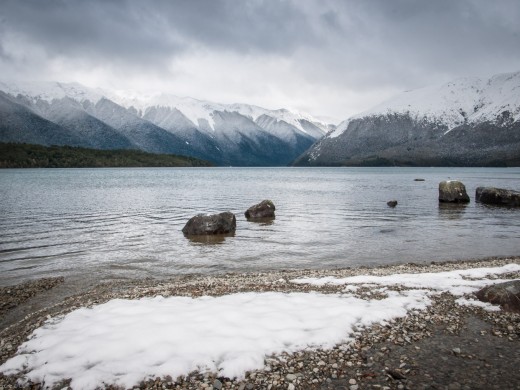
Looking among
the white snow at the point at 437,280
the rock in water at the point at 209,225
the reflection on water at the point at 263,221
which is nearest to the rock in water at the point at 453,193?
the reflection on water at the point at 263,221

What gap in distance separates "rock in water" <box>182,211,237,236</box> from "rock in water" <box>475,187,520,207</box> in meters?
40.3

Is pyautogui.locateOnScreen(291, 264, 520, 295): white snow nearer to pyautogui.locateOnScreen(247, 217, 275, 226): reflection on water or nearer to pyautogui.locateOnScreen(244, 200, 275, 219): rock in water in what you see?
pyautogui.locateOnScreen(247, 217, 275, 226): reflection on water

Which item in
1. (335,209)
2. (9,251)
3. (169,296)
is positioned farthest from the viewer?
(335,209)

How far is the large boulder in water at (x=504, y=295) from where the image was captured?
34.6 feet

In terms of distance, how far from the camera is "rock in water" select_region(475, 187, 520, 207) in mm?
46425

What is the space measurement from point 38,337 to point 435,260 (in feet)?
64.7

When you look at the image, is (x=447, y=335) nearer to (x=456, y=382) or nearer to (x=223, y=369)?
(x=456, y=382)

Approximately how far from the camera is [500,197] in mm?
47875

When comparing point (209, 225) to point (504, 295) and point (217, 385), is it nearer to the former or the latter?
point (504, 295)

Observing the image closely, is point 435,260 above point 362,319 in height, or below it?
below

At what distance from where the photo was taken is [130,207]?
4478cm

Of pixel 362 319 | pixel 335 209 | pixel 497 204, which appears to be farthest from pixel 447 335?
pixel 497 204

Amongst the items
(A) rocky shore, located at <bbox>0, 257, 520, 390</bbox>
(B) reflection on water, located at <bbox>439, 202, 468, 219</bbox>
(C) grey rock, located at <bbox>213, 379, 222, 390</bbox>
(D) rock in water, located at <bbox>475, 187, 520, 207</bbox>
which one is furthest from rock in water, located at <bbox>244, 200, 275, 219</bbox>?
(D) rock in water, located at <bbox>475, 187, 520, 207</bbox>

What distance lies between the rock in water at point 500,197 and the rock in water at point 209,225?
40.3m
